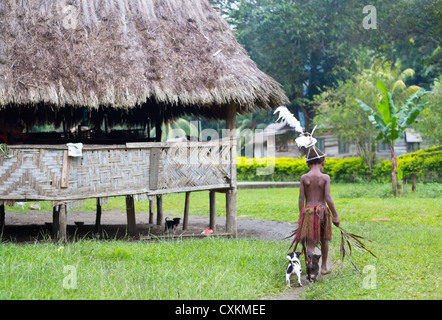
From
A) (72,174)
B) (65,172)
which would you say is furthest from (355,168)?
(65,172)

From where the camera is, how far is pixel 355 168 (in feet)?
79.7

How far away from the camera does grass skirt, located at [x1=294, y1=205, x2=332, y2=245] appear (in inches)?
242

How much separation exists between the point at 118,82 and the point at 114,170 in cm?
151

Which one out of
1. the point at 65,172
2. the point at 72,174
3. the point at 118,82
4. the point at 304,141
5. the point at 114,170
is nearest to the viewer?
the point at 304,141

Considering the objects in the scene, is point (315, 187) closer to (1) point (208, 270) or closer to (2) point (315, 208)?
(2) point (315, 208)

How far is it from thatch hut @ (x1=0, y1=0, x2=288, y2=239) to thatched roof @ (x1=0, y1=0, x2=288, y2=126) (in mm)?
18

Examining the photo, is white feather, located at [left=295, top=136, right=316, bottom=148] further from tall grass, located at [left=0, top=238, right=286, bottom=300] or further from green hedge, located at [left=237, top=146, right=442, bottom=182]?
green hedge, located at [left=237, top=146, right=442, bottom=182]

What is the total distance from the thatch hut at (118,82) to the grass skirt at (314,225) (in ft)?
10.8

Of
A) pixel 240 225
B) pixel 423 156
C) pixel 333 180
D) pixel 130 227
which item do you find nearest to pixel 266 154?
pixel 333 180

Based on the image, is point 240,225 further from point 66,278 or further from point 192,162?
point 66,278

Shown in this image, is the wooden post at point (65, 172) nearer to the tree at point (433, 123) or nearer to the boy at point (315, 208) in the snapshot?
the boy at point (315, 208)

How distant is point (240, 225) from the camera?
11.8m

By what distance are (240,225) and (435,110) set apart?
12672mm

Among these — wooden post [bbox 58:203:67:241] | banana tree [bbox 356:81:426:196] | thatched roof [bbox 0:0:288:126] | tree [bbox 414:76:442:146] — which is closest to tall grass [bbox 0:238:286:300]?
wooden post [bbox 58:203:67:241]
